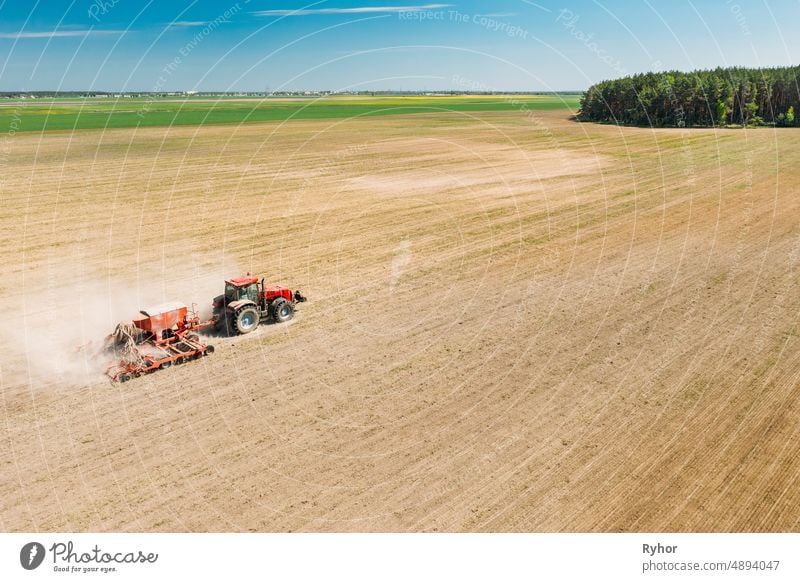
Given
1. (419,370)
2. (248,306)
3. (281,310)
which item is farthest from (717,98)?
(248,306)

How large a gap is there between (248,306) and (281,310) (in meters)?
1.30

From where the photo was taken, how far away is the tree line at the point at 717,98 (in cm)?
9450

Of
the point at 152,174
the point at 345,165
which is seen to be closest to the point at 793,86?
the point at 345,165

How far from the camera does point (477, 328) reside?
849 inches

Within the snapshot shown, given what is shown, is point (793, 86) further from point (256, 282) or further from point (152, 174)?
point (256, 282)

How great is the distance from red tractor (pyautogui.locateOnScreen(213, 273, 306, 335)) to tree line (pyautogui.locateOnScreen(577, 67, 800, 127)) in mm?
88366

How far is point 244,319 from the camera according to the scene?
21125 mm

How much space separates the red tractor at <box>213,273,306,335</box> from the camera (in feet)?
68.7

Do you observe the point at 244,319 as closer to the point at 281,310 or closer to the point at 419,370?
the point at 281,310

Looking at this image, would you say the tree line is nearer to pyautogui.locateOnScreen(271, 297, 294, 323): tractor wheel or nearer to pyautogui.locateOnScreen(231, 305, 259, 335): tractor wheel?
pyautogui.locateOnScreen(271, 297, 294, 323): tractor wheel

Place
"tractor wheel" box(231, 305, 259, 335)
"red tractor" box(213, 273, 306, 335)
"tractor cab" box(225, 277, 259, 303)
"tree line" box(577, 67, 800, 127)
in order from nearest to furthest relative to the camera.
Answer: "tractor wheel" box(231, 305, 259, 335)
"red tractor" box(213, 273, 306, 335)
"tractor cab" box(225, 277, 259, 303)
"tree line" box(577, 67, 800, 127)

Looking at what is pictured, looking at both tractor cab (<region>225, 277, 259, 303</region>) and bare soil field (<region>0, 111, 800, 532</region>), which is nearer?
bare soil field (<region>0, 111, 800, 532</region>)

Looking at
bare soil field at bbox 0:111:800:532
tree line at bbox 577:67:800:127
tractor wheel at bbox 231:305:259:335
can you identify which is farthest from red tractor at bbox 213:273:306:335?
tree line at bbox 577:67:800:127
